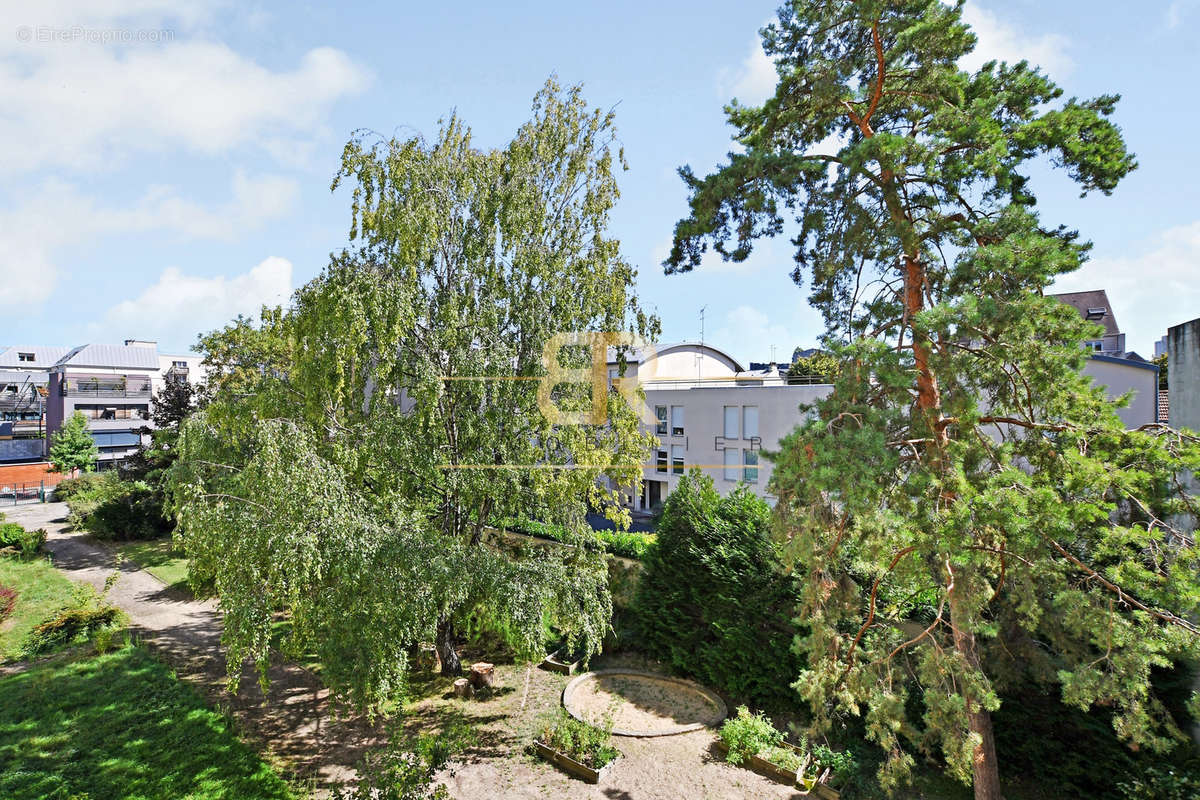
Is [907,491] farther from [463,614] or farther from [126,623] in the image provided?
[126,623]

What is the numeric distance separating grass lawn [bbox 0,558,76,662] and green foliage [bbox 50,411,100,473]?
24.6m

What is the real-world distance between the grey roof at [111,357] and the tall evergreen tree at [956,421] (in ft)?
223

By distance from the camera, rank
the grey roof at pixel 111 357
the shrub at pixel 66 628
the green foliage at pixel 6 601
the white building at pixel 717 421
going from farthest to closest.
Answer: the grey roof at pixel 111 357 < the white building at pixel 717 421 < the green foliage at pixel 6 601 < the shrub at pixel 66 628

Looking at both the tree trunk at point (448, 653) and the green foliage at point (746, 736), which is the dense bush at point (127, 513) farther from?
the green foliage at point (746, 736)

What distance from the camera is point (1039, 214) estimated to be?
6.45 meters

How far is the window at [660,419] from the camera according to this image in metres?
26.4

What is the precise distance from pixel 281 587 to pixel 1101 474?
29.0ft

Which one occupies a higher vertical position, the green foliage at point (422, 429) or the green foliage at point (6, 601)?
the green foliage at point (422, 429)

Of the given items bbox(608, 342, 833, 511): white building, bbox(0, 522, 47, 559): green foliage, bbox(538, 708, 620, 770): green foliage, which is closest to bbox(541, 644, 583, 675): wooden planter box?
bbox(538, 708, 620, 770): green foliage

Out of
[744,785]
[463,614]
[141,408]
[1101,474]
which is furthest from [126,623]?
[141,408]

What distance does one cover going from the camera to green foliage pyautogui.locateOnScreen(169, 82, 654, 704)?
24.5ft

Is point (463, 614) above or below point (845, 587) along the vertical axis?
below

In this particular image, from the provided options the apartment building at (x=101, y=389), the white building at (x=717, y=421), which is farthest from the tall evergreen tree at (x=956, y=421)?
the apartment building at (x=101, y=389)

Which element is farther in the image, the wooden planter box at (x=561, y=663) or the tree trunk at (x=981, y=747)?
the wooden planter box at (x=561, y=663)
